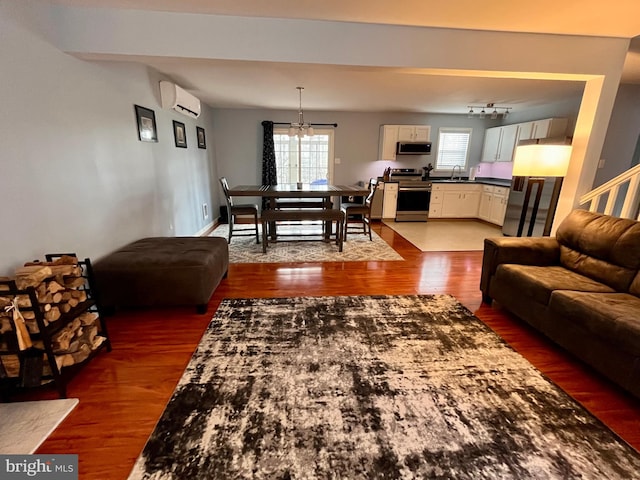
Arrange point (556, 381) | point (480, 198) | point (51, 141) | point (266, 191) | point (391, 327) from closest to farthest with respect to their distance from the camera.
Answer: point (556, 381), point (51, 141), point (391, 327), point (266, 191), point (480, 198)

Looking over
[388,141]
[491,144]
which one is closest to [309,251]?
[388,141]

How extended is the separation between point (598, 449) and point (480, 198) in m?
5.63

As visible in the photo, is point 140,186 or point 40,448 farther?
point 140,186

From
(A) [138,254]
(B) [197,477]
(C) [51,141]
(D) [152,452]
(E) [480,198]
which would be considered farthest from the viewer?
(E) [480,198]

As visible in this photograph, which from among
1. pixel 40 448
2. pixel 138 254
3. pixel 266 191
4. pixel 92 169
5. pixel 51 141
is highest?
pixel 51 141

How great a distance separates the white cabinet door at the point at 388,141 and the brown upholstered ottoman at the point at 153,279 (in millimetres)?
5015

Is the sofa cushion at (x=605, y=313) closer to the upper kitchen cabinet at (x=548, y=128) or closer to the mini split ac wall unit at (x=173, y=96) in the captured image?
the upper kitchen cabinet at (x=548, y=128)

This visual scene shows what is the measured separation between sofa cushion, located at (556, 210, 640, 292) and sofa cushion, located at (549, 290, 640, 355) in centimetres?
20

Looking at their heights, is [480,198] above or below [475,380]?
above

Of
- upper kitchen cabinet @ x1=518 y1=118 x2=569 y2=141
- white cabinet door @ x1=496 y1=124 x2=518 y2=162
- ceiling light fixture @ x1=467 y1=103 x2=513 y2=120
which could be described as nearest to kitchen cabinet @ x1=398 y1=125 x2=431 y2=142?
ceiling light fixture @ x1=467 y1=103 x2=513 y2=120

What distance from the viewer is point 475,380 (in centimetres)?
177

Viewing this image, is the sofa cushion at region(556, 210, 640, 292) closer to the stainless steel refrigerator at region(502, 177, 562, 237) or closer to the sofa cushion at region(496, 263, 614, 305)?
the sofa cushion at region(496, 263, 614, 305)

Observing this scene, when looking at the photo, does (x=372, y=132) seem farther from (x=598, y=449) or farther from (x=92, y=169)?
(x=598, y=449)

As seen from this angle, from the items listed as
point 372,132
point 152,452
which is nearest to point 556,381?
point 152,452
